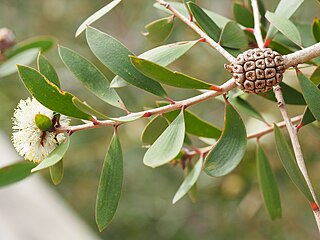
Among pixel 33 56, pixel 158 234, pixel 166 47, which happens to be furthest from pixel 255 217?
pixel 166 47

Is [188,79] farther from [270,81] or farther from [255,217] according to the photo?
[255,217]

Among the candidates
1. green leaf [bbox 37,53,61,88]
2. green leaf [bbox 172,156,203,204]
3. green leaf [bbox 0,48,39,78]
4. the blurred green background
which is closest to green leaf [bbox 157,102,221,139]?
green leaf [bbox 172,156,203,204]

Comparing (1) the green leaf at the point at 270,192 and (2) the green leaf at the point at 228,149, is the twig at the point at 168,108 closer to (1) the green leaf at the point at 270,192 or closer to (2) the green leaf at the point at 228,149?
(2) the green leaf at the point at 228,149

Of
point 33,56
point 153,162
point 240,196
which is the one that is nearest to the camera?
point 153,162

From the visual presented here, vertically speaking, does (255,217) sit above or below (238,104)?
below

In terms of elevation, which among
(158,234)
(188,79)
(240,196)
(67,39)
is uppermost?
(188,79)

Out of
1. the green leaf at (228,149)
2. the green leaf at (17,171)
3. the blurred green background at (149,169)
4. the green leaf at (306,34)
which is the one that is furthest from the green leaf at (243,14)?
the blurred green background at (149,169)
